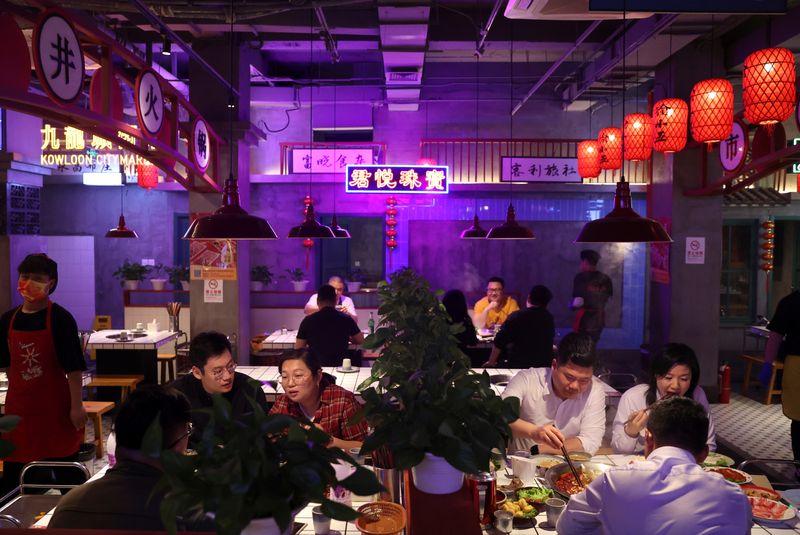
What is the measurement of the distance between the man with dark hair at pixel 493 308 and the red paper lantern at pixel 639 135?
98.5 inches

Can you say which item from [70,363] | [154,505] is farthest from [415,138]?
[154,505]

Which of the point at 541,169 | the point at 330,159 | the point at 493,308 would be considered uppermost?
the point at 330,159

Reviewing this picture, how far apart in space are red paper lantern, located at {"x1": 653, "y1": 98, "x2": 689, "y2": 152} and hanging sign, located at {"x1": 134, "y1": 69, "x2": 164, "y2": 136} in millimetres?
4849

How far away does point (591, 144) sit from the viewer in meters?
8.56

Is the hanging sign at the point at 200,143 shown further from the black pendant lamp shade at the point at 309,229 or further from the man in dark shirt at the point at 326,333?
the man in dark shirt at the point at 326,333

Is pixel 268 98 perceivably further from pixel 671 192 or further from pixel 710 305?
pixel 710 305

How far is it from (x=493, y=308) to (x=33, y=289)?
620 cm

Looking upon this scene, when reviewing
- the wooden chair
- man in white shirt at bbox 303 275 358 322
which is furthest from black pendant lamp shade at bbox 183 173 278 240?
man in white shirt at bbox 303 275 358 322

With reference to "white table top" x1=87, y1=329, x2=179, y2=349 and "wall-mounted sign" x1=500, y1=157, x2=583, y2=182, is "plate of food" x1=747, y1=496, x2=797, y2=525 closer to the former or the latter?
"white table top" x1=87, y1=329, x2=179, y2=349

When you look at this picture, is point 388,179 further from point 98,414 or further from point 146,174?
point 98,414

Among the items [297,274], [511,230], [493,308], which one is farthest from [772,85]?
[297,274]

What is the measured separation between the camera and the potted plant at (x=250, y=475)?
1.25 m

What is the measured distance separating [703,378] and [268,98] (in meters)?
8.09

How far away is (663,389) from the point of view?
3.50m
